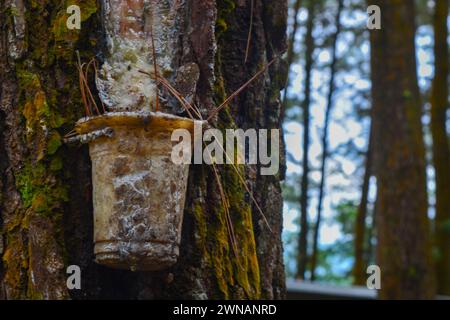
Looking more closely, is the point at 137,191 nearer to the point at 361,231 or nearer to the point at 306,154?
the point at 306,154

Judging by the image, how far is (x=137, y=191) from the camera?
1.68m

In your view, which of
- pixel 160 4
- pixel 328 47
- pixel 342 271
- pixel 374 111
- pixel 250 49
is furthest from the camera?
pixel 342 271

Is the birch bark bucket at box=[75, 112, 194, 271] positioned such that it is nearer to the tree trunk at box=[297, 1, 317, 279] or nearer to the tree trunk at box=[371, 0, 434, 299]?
the tree trunk at box=[371, 0, 434, 299]

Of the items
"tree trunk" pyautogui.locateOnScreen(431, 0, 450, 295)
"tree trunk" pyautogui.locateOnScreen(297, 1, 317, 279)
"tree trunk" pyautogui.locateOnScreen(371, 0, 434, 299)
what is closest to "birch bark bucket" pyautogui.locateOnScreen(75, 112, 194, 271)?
"tree trunk" pyautogui.locateOnScreen(371, 0, 434, 299)

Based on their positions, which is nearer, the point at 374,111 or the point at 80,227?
the point at 80,227

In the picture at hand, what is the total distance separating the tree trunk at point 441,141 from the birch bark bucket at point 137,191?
7512mm

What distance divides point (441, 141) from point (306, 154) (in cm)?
191

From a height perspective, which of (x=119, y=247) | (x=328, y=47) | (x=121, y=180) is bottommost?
(x=119, y=247)

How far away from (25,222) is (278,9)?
1034 millimetres

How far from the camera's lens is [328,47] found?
34.6 feet

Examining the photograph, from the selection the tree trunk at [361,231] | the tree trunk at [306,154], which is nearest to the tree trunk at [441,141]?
the tree trunk at [361,231]

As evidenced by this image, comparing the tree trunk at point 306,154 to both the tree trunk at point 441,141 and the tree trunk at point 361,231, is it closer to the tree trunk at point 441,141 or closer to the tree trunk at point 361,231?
the tree trunk at point 361,231

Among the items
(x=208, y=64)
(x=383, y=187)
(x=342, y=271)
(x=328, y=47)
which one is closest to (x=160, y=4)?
(x=208, y=64)
